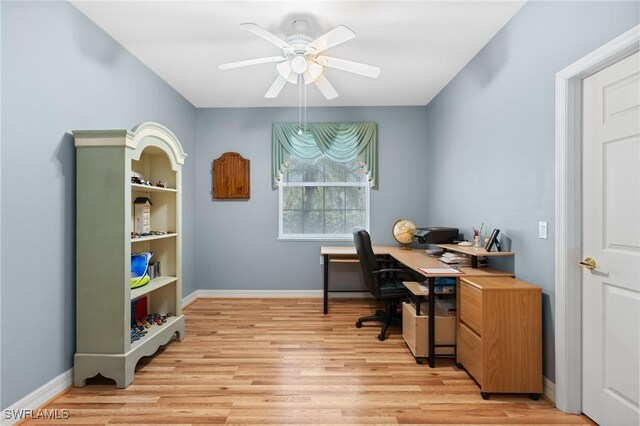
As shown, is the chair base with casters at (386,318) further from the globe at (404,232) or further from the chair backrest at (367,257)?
the globe at (404,232)

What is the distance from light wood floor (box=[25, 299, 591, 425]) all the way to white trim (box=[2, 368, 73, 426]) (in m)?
0.05

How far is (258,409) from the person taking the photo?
1938mm

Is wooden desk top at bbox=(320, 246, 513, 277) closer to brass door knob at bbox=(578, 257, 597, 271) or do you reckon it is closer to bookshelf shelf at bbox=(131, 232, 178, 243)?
brass door knob at bbox=(578, 257, 597, 271)

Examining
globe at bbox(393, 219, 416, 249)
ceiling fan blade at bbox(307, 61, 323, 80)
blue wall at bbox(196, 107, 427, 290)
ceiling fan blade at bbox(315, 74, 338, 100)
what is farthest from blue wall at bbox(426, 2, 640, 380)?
ceiling fan blade at bbox(307, 61, 323, 80)

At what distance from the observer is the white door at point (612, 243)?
1.56 m

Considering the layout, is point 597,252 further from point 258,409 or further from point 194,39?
point 194,39

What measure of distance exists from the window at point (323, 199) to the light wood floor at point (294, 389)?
1.64m

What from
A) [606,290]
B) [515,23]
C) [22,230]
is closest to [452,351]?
[606,290]

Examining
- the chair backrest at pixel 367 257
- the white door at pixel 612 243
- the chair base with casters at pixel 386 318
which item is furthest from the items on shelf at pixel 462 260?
the white door at pixel 612 243

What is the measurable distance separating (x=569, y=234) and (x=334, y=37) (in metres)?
1.92

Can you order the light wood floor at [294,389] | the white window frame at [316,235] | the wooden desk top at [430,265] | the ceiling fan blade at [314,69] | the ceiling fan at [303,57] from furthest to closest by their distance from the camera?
the white window frame at [316,235], the ceiling fan blade at [314,69], the wooden desk top at [430,265], the ceiling fan at [303,57], the light wood floor at [294,389]

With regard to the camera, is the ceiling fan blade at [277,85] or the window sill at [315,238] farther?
the window sill at [315,238]

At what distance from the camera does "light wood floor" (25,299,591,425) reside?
187 centimetres

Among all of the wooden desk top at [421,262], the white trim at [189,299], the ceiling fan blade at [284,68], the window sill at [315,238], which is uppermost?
the ceiling fan blade at [284,68]
